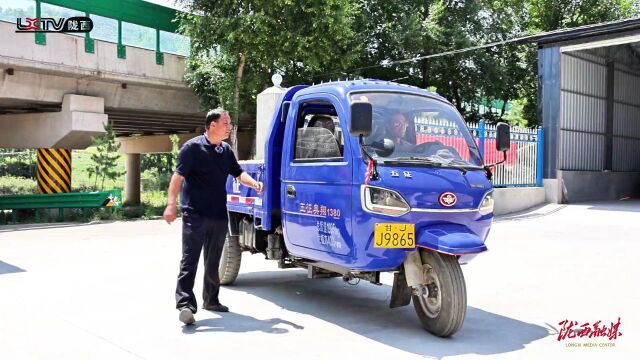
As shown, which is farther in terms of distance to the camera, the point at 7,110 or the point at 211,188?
the point at 7,110

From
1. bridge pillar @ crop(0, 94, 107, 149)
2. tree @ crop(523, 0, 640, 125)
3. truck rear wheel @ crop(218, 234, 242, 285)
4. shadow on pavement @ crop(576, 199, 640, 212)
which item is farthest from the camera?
tree @ crop(523, 0, 640, 125)

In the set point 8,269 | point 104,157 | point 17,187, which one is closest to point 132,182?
point 17,187

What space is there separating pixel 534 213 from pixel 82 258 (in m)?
11.8

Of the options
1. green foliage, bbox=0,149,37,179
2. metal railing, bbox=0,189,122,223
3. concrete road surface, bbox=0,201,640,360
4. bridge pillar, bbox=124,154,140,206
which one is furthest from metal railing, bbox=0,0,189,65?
green foliage, bbox=0,149,37,179

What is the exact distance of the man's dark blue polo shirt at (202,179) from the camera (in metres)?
5.35

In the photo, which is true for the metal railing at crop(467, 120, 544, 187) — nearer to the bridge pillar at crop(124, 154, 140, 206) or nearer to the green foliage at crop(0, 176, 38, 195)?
the bridge pillar at crop(124, 154, 140, 206)

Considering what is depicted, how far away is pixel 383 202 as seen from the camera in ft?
15.9

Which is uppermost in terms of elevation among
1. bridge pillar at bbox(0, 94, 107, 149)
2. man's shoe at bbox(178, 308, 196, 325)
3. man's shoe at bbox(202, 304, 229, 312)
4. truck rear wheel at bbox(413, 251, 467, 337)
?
bridge pillar at bbox(0, 94, 107, 149)

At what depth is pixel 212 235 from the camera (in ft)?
18.0

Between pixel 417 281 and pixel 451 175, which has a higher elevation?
pixel 451 175

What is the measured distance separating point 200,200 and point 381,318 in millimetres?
1947

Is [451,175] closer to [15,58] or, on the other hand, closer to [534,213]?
[534,213]

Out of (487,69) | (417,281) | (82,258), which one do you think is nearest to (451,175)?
(417,281)

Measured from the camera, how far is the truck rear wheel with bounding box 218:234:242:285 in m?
6.79
